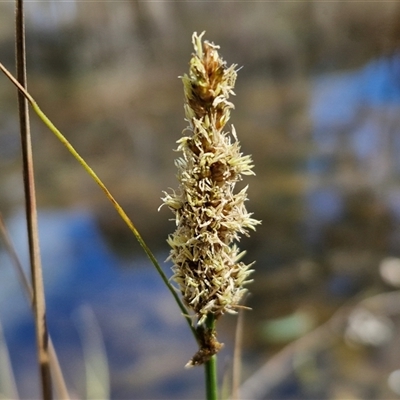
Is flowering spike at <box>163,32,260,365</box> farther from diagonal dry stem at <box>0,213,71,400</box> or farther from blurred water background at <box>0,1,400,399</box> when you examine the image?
blurred water background at <box>0,1,400,399</box>

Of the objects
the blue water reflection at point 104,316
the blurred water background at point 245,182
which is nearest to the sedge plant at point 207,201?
the blurred water background at point 245,182

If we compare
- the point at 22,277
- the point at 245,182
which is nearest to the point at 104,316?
the point at 245,182

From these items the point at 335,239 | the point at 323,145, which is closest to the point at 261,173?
the point at 323,145

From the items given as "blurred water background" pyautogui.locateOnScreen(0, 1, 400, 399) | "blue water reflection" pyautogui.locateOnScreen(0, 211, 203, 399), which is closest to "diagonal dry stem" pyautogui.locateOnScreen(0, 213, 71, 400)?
"blurred water background" pyautogui.locateOnScreen(0, 1, 400, 399)

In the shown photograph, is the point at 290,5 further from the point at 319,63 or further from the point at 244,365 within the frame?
the point at 244,365

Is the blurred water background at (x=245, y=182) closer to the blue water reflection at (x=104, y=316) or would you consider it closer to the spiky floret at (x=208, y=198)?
the blue water reflection at (x=104, y=316)

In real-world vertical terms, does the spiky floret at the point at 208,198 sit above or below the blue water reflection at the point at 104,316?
above

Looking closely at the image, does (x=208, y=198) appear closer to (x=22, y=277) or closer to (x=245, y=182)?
(x=22, y=277)
